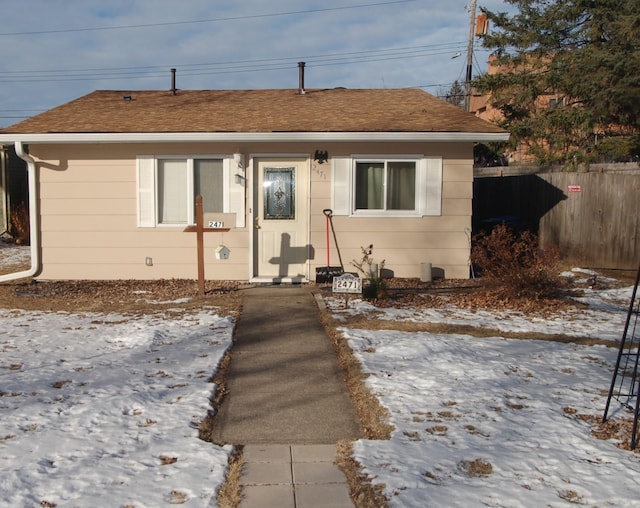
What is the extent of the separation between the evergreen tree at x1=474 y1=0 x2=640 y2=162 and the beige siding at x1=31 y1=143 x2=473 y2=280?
6891 mm

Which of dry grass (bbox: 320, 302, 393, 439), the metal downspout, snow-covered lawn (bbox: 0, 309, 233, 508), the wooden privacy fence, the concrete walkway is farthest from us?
the wooden privacy fence

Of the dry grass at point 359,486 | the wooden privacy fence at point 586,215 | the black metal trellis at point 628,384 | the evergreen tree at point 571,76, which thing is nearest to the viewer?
the dry grass at point 359,486

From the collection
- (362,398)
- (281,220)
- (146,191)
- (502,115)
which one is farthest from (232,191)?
(502,115)

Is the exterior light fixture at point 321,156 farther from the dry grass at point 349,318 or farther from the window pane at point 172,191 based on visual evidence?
the dry grass at point 349,318

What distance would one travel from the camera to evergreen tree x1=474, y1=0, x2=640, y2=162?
15.3m

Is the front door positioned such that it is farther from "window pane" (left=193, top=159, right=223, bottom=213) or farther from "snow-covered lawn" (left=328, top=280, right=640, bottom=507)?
"snow-covered lawn" (left=328, top=280, right=640, bottom=507)

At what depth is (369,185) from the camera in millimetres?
10953

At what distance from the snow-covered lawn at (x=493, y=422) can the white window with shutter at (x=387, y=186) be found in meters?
3.71

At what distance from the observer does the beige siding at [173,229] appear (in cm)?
1086

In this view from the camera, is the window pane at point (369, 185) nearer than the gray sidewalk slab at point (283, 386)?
No

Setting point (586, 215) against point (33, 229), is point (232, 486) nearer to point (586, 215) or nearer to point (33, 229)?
point (33, 229)

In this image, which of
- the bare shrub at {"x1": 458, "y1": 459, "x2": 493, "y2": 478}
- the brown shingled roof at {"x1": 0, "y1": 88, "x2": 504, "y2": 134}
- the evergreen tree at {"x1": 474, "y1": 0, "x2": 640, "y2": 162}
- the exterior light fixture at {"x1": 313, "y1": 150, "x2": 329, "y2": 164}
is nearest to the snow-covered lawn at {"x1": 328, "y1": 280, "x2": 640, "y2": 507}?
the bare shrub at {"x1": 458, "y1": 459, "x2": 493, "y2": 478}

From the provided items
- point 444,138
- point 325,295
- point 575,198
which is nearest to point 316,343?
point 325,295

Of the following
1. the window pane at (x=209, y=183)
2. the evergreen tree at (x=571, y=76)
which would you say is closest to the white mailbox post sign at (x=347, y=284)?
the window pane at (x=209, y=183)
